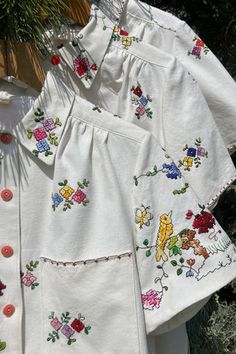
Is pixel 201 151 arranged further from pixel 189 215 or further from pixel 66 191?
pixel 66 191

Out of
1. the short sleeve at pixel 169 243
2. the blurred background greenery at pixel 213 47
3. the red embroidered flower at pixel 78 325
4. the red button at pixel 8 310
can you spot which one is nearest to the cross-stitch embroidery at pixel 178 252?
the short sleeve at pixel 169 243

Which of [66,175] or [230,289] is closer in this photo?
[66,175]

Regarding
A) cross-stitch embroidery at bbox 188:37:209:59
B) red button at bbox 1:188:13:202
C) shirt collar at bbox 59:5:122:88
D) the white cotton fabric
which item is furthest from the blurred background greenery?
red button at bbox 1:188:13:202

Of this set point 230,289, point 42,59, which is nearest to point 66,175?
point 42,59

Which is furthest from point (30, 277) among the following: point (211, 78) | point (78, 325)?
point (211, 78)

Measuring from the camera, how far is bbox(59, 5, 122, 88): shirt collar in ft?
2.83

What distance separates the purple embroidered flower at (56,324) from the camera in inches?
32.6

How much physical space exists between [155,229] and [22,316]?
0.25m

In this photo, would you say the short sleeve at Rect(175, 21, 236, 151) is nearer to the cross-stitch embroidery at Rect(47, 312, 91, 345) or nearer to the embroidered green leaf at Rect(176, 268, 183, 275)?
the embroidered green leaf at Rect(176, 268, 183, 275)

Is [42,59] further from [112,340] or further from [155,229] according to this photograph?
[112,340]

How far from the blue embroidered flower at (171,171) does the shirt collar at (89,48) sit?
0.18 m

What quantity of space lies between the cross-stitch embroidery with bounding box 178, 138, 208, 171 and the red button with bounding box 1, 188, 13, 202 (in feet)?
0.96

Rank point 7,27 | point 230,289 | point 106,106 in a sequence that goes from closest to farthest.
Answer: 1. point 7,27
2. point 106,106
3. point 230,289

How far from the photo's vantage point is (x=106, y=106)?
912 millimetres
